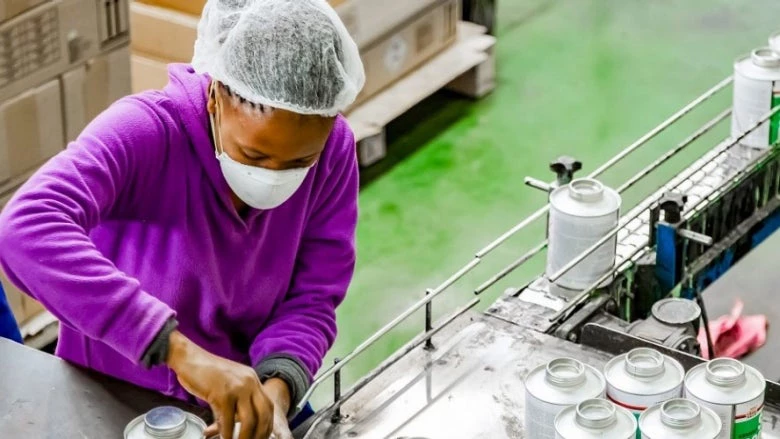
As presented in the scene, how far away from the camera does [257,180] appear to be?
1.77 meters

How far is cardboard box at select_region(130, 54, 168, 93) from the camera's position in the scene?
3999mm

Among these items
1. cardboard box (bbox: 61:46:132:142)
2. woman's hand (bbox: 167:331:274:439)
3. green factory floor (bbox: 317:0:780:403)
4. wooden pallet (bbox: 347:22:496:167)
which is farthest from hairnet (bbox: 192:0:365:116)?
wooden pallet (bbox: 347:22:496:167)

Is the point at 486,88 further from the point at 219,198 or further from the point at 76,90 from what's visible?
the point at 219,198

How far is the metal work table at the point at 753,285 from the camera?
267cm

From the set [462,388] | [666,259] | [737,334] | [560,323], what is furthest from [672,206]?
[462,388]

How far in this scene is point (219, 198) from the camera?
6.08 ft

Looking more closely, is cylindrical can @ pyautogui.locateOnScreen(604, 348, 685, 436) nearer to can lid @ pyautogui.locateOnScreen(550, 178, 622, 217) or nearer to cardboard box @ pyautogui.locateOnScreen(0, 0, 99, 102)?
can lid @ pyautogui.locateOnScreen(550, 178, 622, 217)

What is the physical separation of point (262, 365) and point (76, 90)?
1552mm

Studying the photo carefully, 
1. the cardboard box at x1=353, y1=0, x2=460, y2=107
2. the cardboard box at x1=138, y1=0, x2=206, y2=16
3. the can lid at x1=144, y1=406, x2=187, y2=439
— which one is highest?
the can lid at x1=144, y1=406, x2=187, y2=439

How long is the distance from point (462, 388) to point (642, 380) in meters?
0.37

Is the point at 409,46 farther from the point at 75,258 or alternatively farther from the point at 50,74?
the point at 75,258

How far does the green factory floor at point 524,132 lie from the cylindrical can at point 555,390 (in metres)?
1.69

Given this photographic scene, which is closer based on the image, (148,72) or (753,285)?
(753,285)

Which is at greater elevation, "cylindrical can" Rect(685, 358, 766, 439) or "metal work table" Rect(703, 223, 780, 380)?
"cylindrical can" Rect(685, 358, 766, 439)
